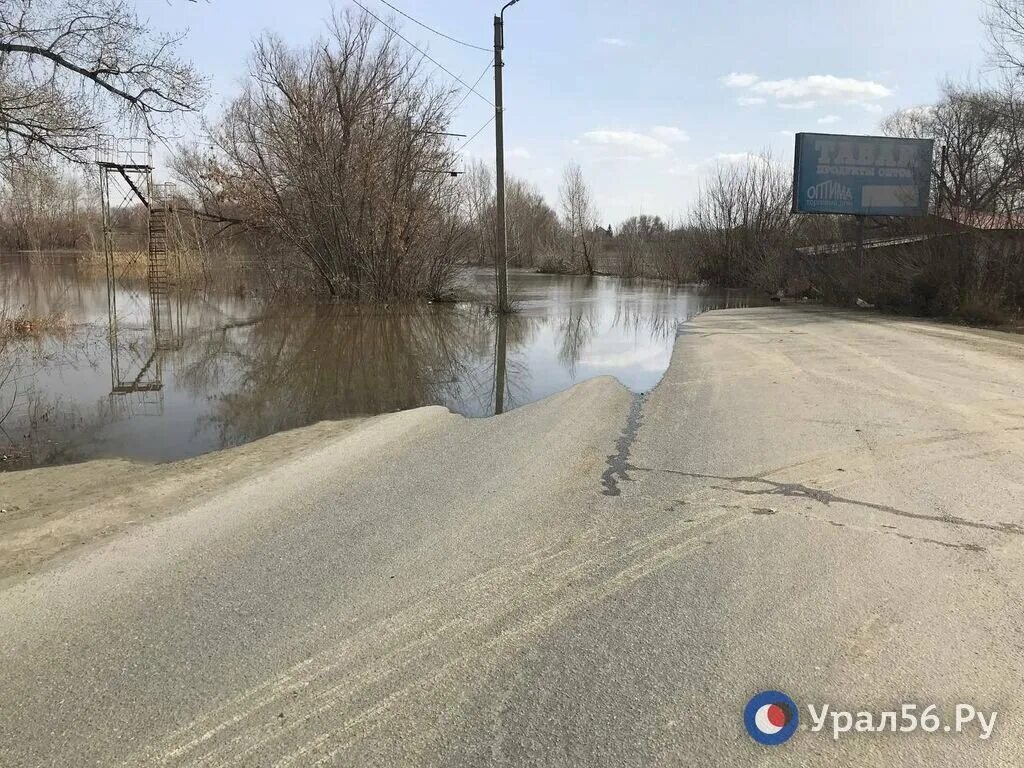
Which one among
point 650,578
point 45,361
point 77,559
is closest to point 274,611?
point 77,559

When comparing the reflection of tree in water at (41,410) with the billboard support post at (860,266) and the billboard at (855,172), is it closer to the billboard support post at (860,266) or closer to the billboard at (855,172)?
the billboard support post at (860,266)

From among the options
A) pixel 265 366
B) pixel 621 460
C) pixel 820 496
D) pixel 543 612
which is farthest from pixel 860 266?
pixel 543 612

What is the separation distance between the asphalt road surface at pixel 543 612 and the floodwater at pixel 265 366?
10.7ft

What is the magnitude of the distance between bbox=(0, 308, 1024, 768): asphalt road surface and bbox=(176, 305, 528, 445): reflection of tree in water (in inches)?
128

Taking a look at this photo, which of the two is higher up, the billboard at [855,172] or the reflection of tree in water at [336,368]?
the billboard at [855,172]

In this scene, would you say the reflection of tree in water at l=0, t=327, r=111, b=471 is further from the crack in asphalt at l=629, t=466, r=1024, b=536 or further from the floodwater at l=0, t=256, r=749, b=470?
the crack in asphalt at l=629, t=466, r=1024, b=536

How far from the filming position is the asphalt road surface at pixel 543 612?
8.62ft

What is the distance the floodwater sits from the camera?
8602mm

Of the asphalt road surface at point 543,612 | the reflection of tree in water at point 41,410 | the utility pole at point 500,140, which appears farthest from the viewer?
the utility pole at point 500,140

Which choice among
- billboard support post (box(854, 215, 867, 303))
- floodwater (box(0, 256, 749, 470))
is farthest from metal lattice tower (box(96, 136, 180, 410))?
billboard support post (box(854, 215, 867, 303))

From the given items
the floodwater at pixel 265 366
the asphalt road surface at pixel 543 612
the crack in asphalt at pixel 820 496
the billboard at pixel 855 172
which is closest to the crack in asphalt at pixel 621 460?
the asphalt road surface at pixel 543 612

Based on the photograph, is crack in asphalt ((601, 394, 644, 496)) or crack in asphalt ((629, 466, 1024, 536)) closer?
crack in asphalt ((629, 466, 1024, 536))

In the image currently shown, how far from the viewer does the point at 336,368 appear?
41.6 feet

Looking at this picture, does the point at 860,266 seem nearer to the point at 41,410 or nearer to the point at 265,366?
the point at 265,366
